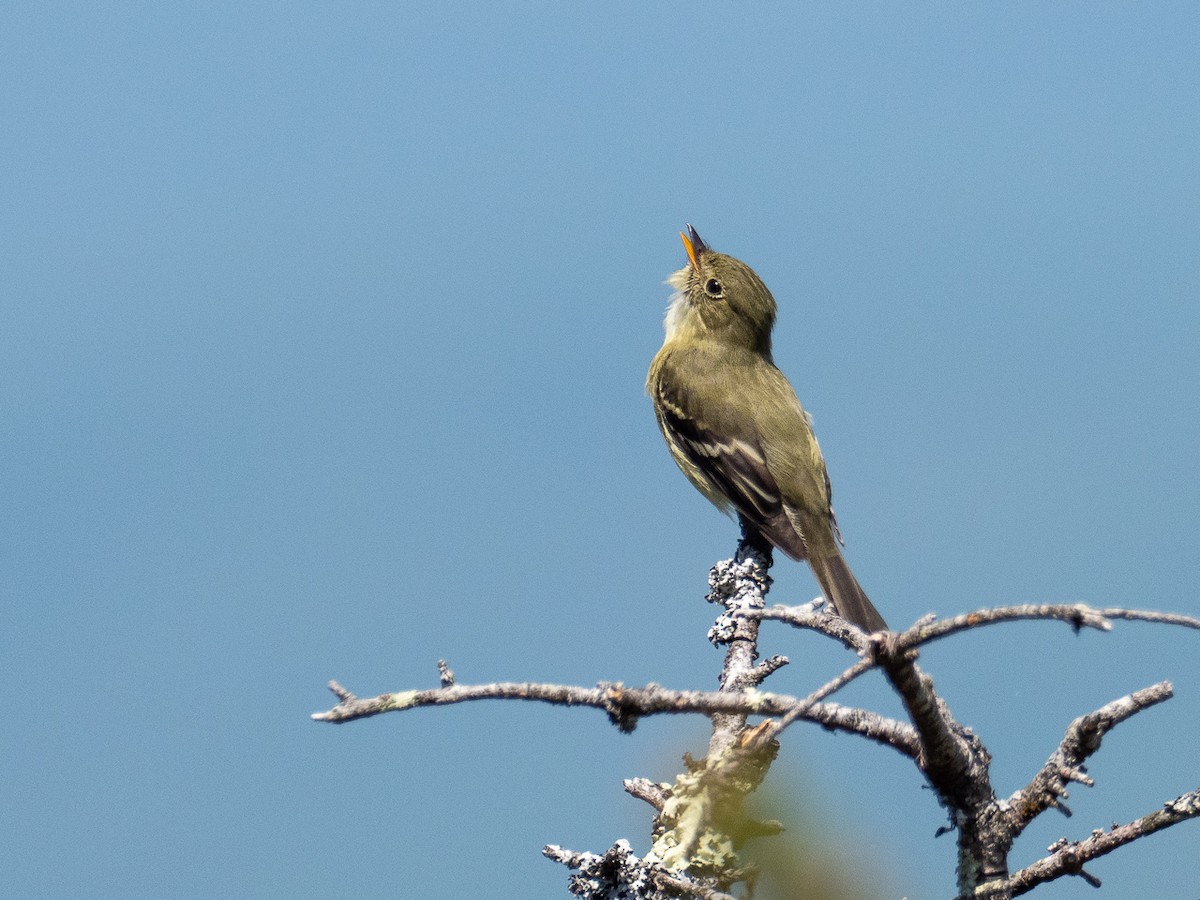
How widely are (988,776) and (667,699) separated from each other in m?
0.87

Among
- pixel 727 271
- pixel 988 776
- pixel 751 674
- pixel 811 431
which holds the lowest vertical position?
pixel 988 776

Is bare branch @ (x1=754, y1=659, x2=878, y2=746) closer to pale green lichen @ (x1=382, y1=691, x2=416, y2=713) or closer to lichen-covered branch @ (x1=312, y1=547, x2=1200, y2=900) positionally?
lichen-covered branch @ (x1=312, y1=547, x2=1200, y2=900)

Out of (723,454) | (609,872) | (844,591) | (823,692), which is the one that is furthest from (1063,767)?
(723,454)

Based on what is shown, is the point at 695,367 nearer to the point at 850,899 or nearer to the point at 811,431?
the point at 811,431

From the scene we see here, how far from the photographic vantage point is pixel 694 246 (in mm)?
11219

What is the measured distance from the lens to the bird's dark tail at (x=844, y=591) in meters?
8.65

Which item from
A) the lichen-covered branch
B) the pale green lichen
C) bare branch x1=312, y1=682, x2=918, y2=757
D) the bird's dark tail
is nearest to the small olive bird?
the bird's dark tail

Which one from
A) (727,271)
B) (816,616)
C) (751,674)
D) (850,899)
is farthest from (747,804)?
(727,271)

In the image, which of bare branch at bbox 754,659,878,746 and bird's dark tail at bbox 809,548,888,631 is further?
bird's dark tail at bbox 809,548,888,631

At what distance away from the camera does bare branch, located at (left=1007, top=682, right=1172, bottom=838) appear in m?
2.79

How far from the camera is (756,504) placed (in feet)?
29.1

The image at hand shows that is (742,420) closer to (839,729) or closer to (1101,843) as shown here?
(839,729)

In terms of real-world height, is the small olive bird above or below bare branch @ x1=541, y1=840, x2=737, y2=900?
above

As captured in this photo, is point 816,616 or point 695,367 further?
point 695,367
